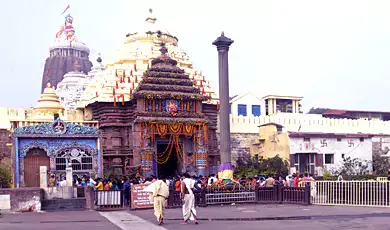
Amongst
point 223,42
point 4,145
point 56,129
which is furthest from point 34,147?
point 223,42

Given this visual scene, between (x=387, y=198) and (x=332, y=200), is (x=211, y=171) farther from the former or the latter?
(x=387, y=198)

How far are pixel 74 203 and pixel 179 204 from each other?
182 inches

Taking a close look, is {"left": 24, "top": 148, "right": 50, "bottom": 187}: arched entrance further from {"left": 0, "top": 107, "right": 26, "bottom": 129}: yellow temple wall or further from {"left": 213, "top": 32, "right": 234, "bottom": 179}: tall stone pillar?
{"left": 213, "top": 32, "right": 234, "bottom": 179}: tall stone pillar

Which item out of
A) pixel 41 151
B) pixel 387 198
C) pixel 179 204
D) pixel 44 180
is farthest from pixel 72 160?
pixel 387 198

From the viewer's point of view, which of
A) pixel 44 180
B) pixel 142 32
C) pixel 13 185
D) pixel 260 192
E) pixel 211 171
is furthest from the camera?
pixel 142 32

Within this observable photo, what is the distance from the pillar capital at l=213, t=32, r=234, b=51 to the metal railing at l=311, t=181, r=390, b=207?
8817 millimetres

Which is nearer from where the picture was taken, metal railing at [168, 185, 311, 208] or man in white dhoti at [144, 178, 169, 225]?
man in white dhoti at [144, 178, 169, 225]

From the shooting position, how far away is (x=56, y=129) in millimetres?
31062

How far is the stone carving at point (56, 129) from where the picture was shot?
3041 centimetres

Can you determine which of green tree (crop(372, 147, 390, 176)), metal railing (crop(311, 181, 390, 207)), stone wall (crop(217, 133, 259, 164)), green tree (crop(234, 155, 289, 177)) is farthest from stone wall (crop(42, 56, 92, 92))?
metal railing (crop(311, 181, 390, 207))

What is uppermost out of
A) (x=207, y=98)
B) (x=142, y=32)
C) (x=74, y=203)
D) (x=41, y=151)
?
(x=142, y=32)

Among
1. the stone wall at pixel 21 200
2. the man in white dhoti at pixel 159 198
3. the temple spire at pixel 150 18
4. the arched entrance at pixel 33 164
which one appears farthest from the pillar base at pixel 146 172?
the man in white dhoti at pixel 159 198

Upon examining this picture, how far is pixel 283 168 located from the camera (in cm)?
3706

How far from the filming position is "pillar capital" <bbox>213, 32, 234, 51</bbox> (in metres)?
27.2
